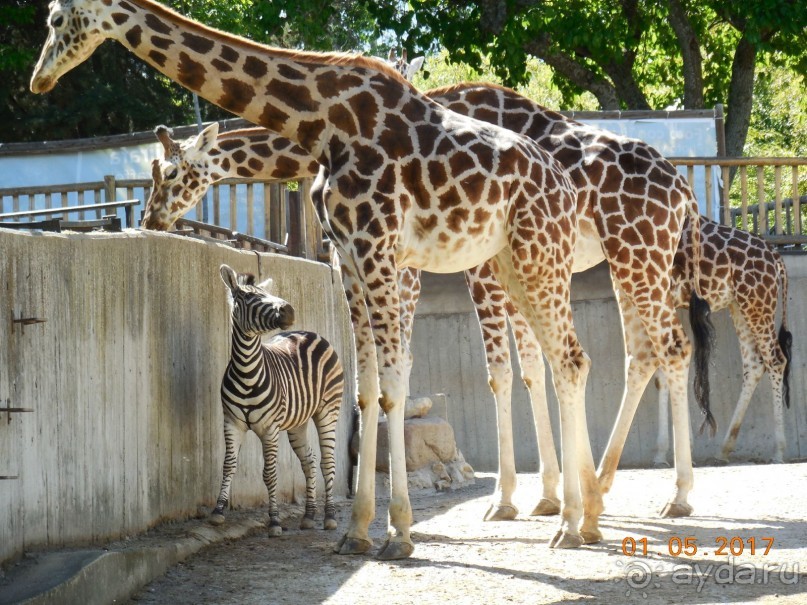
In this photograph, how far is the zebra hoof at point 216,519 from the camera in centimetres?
679

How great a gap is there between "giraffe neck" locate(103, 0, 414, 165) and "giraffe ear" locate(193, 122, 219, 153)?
116 centimetres

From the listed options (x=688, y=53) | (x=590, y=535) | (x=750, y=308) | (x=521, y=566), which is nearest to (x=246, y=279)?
(x=521, y=566)

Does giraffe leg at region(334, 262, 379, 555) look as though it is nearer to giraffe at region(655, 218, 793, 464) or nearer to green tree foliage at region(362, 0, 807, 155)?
giraffe at region(655, 218, 793, 464)

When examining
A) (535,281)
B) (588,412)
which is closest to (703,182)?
(588,412)

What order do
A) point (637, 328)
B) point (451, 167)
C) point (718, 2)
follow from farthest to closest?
point (718, 2)
point (637, 328)
point (451, 167)

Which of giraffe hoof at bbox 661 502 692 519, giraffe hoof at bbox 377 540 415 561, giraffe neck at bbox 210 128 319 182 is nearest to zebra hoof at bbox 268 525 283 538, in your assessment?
giraffe hoof at bbox 377 540 415 561

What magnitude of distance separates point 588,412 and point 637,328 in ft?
16.8

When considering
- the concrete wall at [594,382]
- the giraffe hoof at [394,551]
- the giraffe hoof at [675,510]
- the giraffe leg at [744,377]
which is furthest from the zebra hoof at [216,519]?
the giraffe leg at [744,377]

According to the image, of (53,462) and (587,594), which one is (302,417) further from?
(587,594)

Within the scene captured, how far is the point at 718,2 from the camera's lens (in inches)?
747

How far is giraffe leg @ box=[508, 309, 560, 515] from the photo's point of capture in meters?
7.96

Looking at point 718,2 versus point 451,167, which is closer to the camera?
point 451,167

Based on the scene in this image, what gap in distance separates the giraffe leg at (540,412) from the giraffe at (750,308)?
5.34 metres
